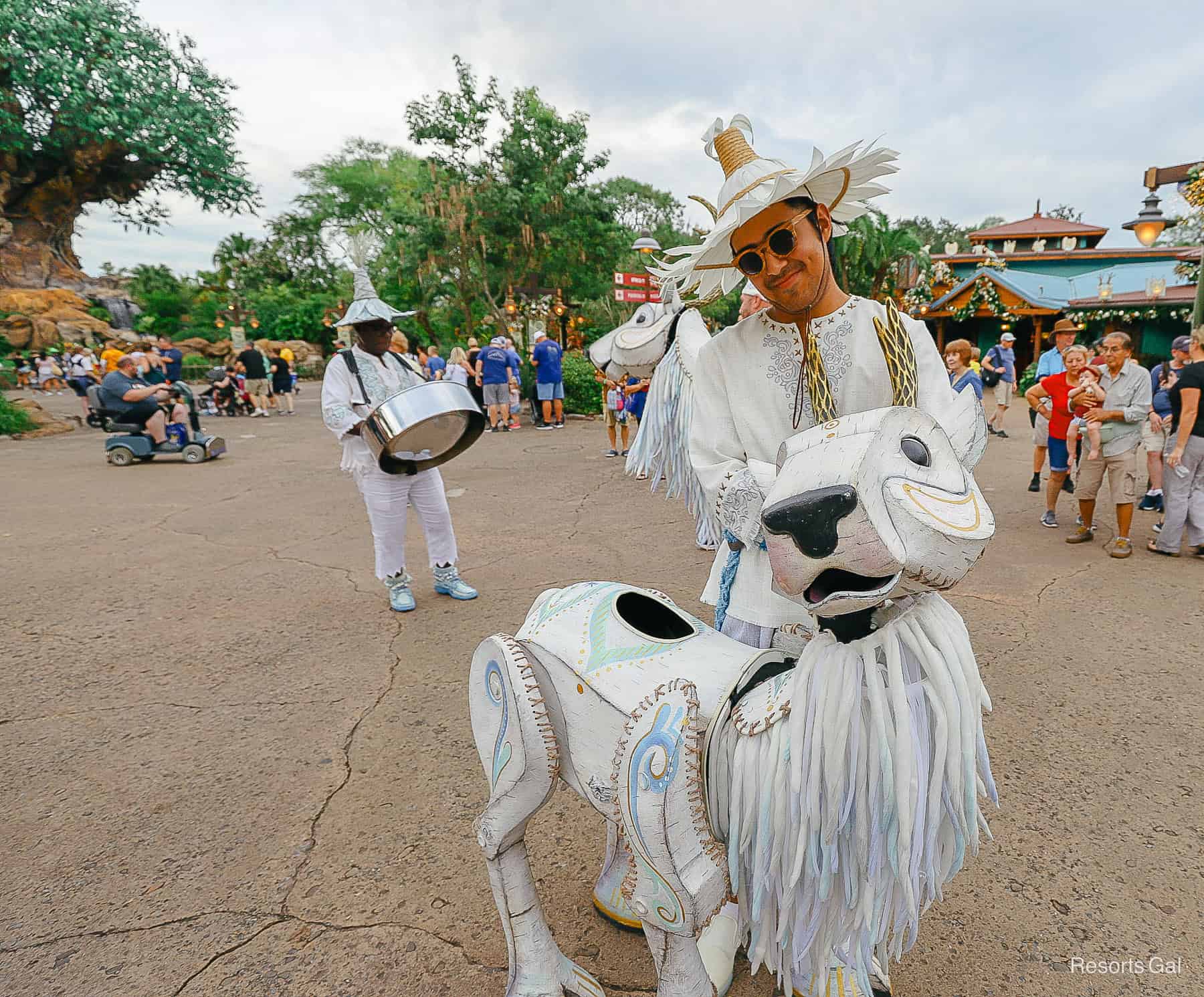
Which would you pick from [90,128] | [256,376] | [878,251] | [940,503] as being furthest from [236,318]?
[940,503]

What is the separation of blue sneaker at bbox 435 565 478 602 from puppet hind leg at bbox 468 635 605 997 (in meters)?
2.74

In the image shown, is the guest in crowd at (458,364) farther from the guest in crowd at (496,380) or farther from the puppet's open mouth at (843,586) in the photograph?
the puppet's open mouth at (843,586)

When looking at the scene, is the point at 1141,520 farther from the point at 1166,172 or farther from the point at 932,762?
the point at 932,762

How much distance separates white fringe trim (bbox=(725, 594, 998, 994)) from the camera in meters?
1.00

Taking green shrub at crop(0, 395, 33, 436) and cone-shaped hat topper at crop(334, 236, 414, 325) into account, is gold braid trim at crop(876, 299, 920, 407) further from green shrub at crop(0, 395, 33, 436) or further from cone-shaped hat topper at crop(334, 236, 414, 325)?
green shrub at crop(0, 395, 33, 436)

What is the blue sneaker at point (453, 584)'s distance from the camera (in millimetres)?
4238

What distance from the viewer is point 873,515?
884 millimetres

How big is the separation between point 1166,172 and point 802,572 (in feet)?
25.6

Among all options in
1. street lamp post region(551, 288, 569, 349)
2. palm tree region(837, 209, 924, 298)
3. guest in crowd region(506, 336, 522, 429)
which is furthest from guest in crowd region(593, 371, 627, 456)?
palm tree region(837, 209, 924, 298)

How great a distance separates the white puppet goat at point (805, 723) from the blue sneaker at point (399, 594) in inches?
111

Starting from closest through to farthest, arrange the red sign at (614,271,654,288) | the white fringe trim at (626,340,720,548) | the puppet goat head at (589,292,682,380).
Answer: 1. the white fringe trim at (626,340,720,548)
2. the puppet goat head at (589,292,682,380)
3. the red sign at (614,271,654,288)

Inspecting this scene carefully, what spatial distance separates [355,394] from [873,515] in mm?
3422

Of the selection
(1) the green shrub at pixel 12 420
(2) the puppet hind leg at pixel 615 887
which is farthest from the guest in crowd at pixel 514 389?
(2) the puppet hind leg at pixel 615 887

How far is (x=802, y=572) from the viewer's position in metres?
0.95
